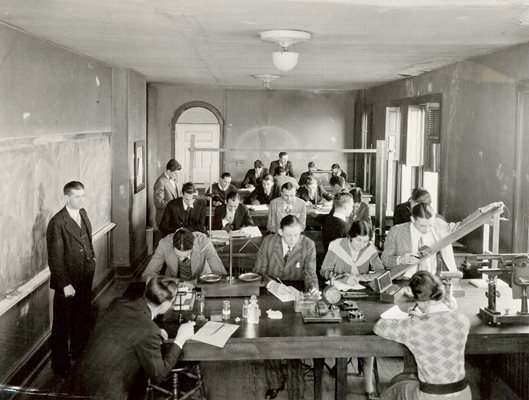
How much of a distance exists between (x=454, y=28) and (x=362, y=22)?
0.86 m

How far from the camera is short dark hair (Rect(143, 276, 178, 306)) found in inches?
151

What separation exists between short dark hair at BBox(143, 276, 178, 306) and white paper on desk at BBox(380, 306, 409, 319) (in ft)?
5.39

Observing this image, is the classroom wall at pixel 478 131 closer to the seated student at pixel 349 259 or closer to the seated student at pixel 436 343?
the seated student at pixel 349 259

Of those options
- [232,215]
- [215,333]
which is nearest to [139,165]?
[232,215]

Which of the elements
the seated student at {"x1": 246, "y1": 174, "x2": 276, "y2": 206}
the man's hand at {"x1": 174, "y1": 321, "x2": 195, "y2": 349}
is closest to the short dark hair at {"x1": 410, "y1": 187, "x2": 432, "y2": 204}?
the man's hand at {"x1": 174, "y1": 321, "x2": 195, "y2": 349}

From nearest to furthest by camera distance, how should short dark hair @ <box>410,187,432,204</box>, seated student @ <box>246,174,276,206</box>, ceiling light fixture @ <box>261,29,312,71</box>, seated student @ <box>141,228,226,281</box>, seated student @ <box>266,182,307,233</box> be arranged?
ceiling light fixture @ <box>261,29,312,71</box>, seated student @ <box>141,228,226,281</box>, short dark hair @ <box>410,187,432,204</box>, seated student @ <box>266,182,307,233</box>, seated student @ <box>246,174,276,206</box>

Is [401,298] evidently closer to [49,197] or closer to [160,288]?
[160,288]

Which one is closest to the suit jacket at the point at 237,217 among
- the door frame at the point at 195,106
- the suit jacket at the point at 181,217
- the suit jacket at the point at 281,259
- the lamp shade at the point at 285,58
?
the suit jacket at the point at 181,217

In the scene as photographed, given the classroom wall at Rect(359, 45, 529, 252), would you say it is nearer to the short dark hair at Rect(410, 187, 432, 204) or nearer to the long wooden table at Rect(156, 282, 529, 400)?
the short dark hair at Rect(410, 187, 432, 204)

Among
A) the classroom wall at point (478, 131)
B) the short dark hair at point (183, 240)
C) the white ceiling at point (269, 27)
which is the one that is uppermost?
the white ceiling at point (269, 27)

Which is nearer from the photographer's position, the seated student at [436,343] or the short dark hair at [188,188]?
the seated student at [436,343]

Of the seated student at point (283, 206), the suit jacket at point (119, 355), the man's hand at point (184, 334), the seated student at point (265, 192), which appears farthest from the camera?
the seated student at point (265, 192)

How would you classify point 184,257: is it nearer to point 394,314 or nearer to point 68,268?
point 68,268

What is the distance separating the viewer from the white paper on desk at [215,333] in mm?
4133
